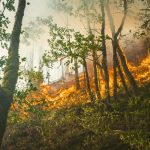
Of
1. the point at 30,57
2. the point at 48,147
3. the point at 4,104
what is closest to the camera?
the point at 4,104

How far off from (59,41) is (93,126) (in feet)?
25.6

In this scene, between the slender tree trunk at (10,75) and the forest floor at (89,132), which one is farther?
the forest floor at (89,132)

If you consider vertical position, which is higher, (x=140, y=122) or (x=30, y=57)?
(x=30, y=57)

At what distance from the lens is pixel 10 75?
333 inches

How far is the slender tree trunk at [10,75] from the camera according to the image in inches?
303

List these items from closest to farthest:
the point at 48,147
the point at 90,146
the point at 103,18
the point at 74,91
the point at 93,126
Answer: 1. the point at 90,146
2. the point at 48,147
3. the point at 93,126
4. the point at 103,18
5. the point at 74,91

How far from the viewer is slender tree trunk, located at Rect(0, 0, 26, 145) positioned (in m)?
7.71

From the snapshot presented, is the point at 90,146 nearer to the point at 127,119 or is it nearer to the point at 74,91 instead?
the point at 127,119

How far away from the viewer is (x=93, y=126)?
16453 mm

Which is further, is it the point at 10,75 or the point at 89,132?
the point at 89,132

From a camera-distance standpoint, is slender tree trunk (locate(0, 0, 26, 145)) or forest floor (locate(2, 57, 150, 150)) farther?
forest floor (locate(2, 57, 150, 150))

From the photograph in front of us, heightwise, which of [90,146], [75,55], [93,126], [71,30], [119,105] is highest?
[71,30]

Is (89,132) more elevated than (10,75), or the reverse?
(10,75)

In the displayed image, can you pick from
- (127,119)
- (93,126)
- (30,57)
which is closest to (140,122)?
(127,119)
